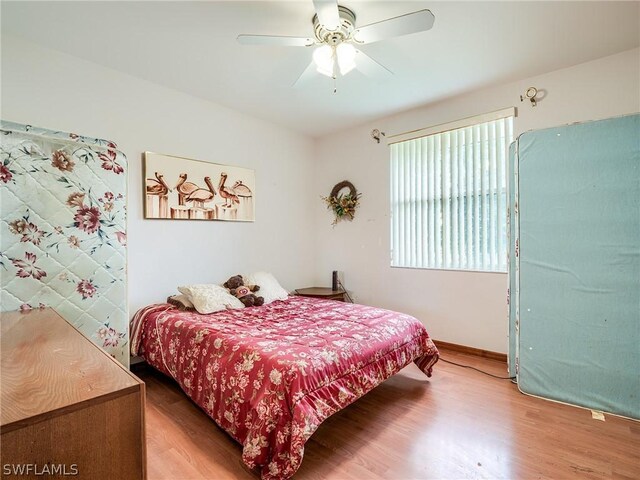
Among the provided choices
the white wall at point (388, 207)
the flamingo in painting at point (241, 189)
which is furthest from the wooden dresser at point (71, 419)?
the white wall at point (388, 207)

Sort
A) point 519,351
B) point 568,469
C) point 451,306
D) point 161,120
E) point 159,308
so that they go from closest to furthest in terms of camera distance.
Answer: point 568,469, point 519,351, point 159,308, point 161,120, point 451,306

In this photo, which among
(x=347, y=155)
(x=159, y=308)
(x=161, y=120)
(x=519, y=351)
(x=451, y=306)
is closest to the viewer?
(x=519, y=351)

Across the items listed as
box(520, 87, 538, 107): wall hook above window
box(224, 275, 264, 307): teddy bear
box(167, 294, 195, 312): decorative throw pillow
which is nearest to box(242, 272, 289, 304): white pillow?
box(224, 275, 264, 307): teddy bear

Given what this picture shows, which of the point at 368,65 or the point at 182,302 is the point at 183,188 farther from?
the point at 368,65

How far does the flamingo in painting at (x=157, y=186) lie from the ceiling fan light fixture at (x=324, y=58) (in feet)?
5.84

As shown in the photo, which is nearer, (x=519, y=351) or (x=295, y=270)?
(x=519, y=351)

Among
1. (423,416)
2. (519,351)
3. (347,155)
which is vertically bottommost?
(423,416)

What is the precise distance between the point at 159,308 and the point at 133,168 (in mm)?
1261

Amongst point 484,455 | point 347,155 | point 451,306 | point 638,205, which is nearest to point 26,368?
point 484,455

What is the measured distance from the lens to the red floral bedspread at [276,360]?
1516 mm

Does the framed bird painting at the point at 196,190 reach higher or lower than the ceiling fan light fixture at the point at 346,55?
lower

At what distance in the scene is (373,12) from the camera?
2.00 metres

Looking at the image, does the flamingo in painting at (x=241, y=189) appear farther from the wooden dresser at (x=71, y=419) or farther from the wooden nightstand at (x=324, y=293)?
the wooden dresser at (x=71, y=419)

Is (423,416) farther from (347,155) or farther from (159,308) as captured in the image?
(347,155)
